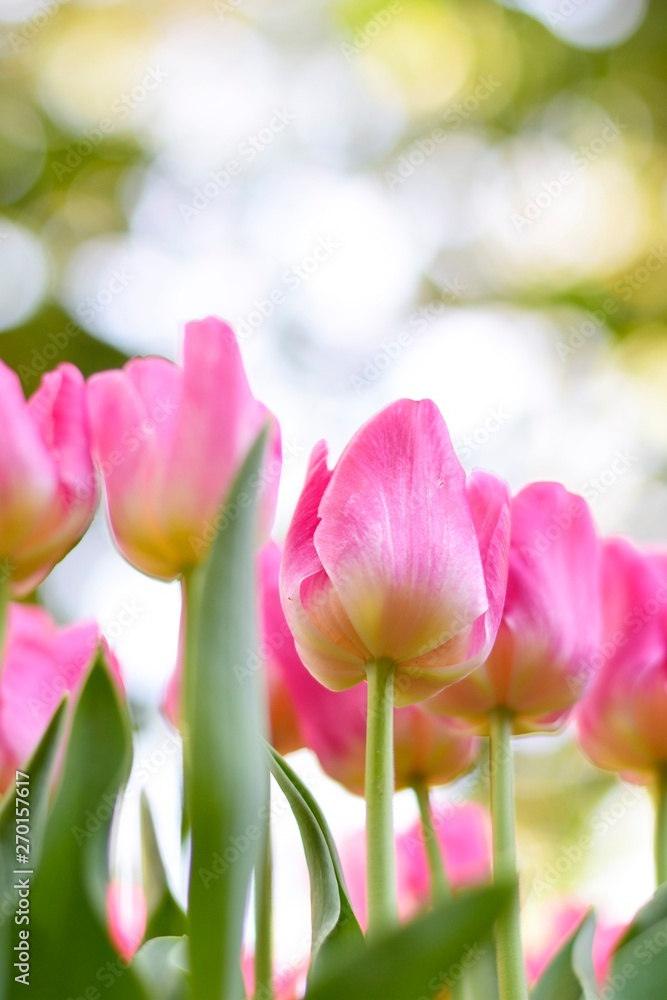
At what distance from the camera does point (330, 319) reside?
2539 mm

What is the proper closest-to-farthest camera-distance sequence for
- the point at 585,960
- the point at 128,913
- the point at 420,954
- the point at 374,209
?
the point at 420,954 → the point at 585,960 → the point at 128,913 → the point at 374,209

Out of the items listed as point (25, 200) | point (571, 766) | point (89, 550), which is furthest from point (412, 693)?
point (25, 200)

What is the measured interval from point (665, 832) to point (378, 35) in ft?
8.52

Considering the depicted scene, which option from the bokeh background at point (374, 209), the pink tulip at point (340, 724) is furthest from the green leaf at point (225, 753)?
the bokeh background at point (374, 209)

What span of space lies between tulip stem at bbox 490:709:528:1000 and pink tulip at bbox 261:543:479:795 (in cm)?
2

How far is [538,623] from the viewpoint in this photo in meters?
0.29

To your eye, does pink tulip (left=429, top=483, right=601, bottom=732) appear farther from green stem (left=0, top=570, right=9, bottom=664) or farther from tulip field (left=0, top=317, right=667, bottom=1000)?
green stem (left=0, top=570, right=9, bottom=664)

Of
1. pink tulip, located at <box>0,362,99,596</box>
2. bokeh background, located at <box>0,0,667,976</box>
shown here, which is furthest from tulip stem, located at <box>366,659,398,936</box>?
bokeh background, located at <box>0,0,667,976</box>

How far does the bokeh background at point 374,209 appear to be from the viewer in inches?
90.1

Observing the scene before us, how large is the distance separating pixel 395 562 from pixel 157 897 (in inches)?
4.9

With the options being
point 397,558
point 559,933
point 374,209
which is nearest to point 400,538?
point 397,558

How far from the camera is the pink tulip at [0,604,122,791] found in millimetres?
309

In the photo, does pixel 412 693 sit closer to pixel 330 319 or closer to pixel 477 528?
pixel 477 528

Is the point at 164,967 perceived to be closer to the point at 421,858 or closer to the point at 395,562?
the point at 395,562
